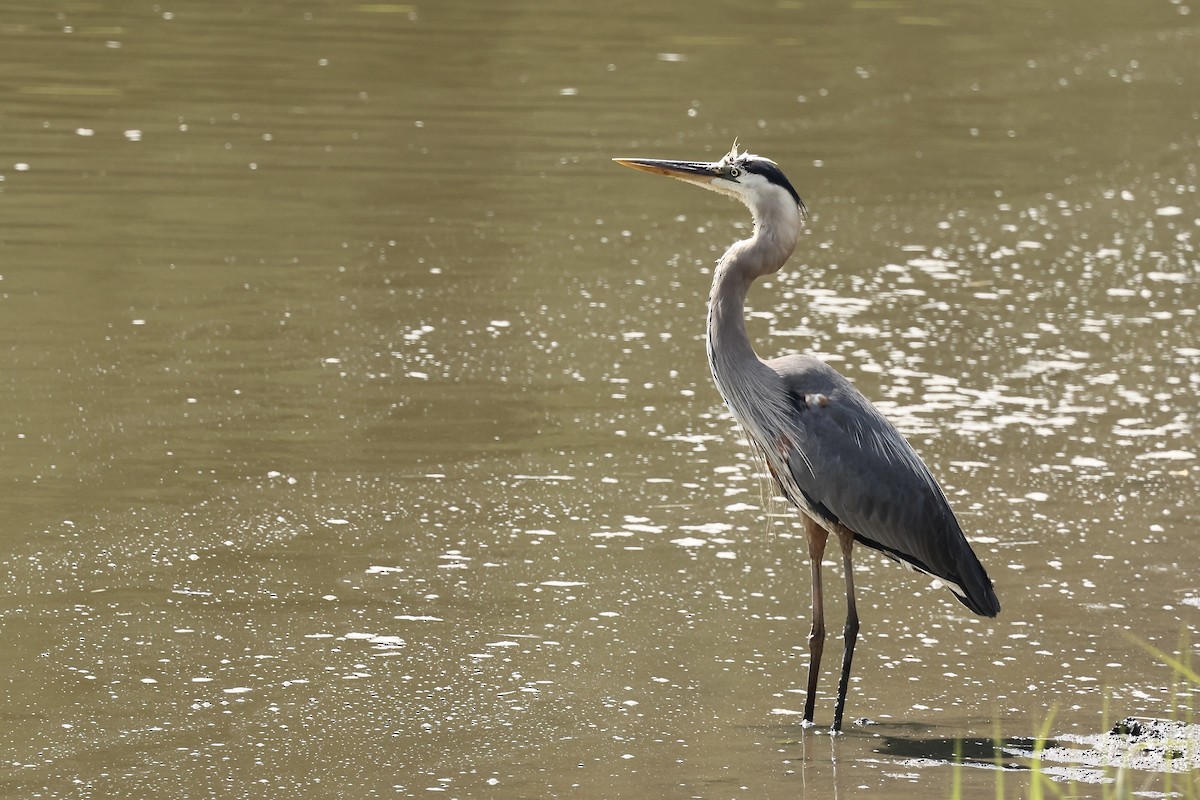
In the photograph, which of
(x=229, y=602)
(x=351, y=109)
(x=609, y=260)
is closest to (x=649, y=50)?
(x=351, y=109)

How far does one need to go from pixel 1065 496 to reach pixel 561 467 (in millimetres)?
1985

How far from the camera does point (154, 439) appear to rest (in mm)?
7633

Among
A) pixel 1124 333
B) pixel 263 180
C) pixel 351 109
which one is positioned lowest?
pixel 1124 333

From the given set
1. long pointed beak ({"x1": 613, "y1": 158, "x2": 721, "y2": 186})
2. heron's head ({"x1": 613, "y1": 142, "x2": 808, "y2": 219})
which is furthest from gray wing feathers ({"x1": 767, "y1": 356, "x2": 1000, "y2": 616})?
long pointed beak ({"x1": 613, "y1": 158, "x2": 721, "y2": 186})

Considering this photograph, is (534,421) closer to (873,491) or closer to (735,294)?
(735,294)

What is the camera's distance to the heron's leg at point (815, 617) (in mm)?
5500

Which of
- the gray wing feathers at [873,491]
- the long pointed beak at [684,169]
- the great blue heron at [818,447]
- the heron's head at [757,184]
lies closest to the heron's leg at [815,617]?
the great blue heron at [818,447]

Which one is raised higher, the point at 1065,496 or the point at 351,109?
the point at 351,109

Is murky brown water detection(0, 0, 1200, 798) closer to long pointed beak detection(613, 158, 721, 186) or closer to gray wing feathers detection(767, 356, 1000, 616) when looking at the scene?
gray wing feathers detection(767, 356, 1000, 616)

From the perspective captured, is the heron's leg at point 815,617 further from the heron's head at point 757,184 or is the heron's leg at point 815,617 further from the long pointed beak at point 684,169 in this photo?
the long pointed beak at point 684,169

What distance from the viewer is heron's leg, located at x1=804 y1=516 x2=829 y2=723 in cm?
→ 550

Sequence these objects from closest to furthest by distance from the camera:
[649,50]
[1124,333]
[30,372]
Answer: [30,372] → [1124,333] → [649,50]

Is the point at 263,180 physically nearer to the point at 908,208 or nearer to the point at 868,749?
the point at 908,208

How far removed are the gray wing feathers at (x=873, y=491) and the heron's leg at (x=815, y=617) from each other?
13 cm
